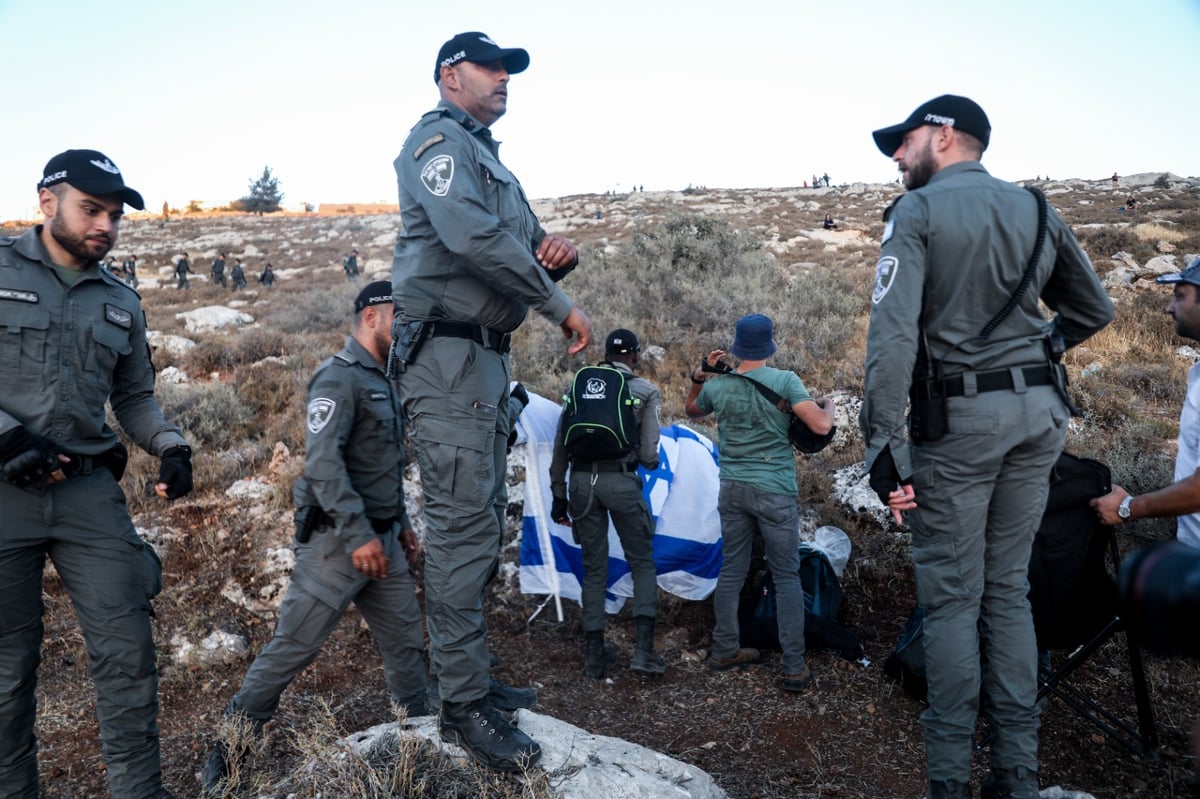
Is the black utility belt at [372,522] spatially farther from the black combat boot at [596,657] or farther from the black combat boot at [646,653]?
the black combat boot at [646,653]

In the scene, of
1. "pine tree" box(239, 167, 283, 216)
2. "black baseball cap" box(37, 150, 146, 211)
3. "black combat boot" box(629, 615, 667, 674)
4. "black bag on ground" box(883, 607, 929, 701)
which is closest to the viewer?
"black baseball cap" box(37, 150, 146, 211)

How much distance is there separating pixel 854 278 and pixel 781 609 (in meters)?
8.81

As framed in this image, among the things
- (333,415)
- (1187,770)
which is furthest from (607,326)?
(1187,770)

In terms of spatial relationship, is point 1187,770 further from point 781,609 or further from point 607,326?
point 607,326

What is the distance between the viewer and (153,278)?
2569cm

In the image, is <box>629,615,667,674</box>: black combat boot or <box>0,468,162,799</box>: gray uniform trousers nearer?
<box>0,468,162,799</box>: gray uniform trousers

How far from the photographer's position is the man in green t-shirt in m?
4.32

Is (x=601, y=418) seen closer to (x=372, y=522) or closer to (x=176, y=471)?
(x=372, y=522)

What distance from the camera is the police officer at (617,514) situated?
15.2ft

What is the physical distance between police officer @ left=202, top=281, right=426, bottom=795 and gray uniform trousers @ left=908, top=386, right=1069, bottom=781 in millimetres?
2131

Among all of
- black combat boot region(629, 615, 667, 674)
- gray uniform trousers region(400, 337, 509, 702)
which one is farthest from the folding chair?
gray uniform trousers region(400, 337, 509, 702)

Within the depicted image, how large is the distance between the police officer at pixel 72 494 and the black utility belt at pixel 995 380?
292 cm

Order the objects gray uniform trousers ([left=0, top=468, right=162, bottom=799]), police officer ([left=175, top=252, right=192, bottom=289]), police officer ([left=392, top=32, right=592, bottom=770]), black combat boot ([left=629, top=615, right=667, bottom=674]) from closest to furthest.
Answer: police officer ([left=392, top=32, right=592, bottom=770])
gray uniform trousers ([left=0, top=468, right=162, bottom=799])
black combat boot ([left=629, top=615, right=667, bottom=674])
police officer ([left=175, top=252, right=192, bottom=289])

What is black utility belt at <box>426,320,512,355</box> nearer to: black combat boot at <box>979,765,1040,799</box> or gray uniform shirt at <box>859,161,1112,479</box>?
gray uniform shirt at <box>859,161,1112,479</box>
